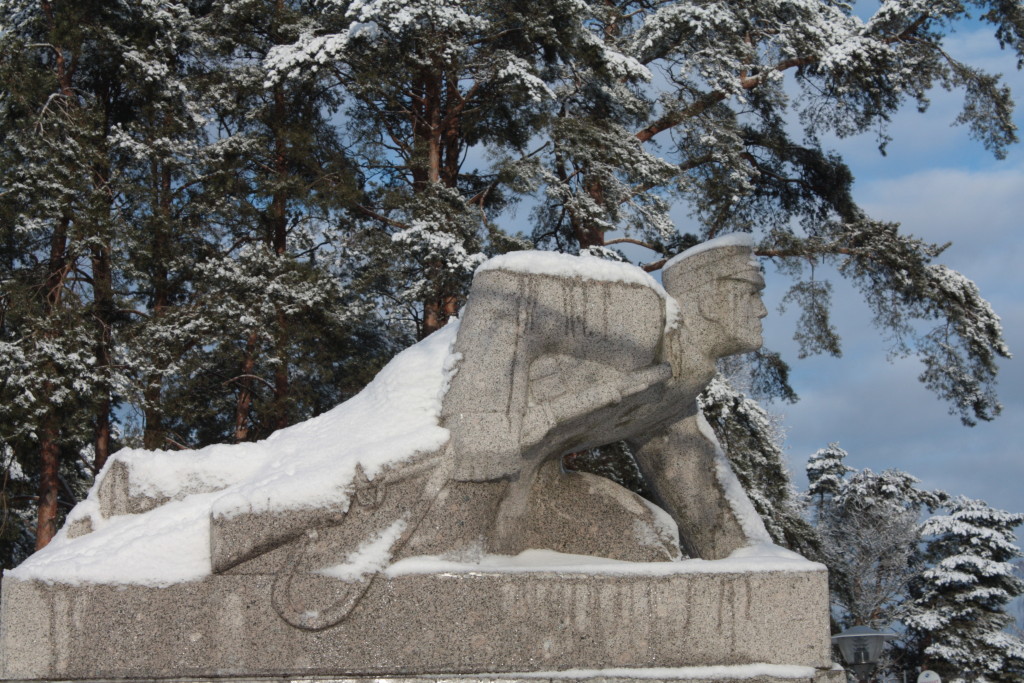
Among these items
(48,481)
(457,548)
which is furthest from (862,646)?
(48,481)

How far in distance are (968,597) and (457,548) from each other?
1263 centimetres

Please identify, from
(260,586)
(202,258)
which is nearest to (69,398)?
(202,258)

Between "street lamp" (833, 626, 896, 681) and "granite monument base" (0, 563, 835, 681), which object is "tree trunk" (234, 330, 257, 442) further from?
"granite monument base" (0, 563, 835, 681)

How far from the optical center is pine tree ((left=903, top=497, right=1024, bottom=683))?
14.2 m

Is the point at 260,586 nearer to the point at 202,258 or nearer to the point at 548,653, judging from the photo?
the point at 548,653

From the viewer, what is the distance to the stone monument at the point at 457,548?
164 inches

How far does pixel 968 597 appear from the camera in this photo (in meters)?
14.8

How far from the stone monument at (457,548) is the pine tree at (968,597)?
1117 centimetres

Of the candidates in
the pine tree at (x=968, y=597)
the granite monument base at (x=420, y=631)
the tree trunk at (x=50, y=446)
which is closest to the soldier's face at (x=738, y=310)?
the granite monument base at (x=420, y=631)

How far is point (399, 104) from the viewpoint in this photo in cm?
1298

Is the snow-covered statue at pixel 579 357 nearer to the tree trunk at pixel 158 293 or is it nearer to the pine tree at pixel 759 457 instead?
the pine tree at pixel 759 457

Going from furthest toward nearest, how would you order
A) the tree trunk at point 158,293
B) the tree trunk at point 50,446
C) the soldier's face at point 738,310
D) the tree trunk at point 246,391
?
the tree trunk at point 246,391 → the tree trunk at point 158,293 → the tree trunk at point 50,446 → the soldier's face at point 738,310

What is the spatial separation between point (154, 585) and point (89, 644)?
1.13 ft

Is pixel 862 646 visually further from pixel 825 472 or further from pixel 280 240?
pixel 825 472
